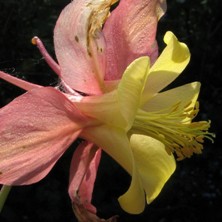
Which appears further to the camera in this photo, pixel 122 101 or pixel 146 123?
pixel 146 123

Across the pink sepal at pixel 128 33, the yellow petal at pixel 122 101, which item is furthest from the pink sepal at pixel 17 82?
the pink sepal at pixel 128 33

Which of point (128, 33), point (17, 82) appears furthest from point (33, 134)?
point (128, 33)

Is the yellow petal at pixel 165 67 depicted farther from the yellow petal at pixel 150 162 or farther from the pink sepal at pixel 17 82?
the pink sepal at pixel 17 82

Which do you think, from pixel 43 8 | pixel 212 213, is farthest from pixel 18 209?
pixel 212 213

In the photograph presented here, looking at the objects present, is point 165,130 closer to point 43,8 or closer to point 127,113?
point 127,113

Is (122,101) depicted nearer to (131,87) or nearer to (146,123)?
(131,87)

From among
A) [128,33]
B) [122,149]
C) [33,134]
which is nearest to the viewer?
[33,134]

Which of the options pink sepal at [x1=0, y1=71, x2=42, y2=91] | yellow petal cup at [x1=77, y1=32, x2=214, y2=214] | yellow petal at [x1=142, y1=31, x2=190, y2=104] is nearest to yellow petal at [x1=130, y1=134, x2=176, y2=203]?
yellow petal cup at [x1=77, y1=32, x2=214, y2=214]
